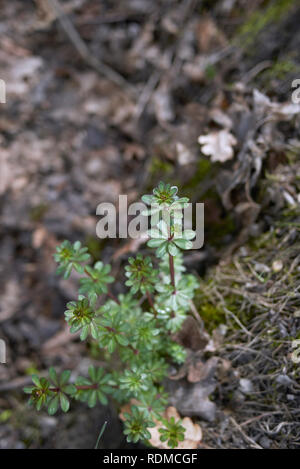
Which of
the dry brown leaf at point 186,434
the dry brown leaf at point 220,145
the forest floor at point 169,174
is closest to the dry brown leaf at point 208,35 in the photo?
the forest floor at point 169,174

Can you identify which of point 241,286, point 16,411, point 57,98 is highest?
point 57,98

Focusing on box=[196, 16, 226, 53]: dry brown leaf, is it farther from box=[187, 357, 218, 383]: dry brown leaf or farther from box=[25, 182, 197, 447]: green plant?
box=[187, 357, 218, 383]: dry brown leaf

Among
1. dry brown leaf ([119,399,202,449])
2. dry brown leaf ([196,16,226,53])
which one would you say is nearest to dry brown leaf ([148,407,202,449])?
dry brown leaf ([119,399,202,449])

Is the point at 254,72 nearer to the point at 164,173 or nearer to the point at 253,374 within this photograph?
the point at 164,173

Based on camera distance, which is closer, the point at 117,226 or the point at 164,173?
the point at 164,173

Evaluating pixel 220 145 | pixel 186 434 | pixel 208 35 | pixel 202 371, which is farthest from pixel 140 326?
pixel 208 35

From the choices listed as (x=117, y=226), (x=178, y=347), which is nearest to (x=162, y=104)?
(x=117, y=226)
